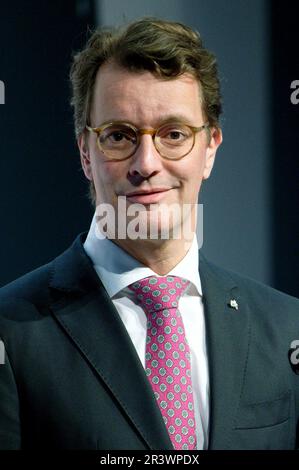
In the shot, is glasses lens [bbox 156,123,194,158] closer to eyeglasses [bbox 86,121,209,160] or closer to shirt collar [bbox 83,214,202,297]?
eyeglasses [bbox 86,121,209,160]

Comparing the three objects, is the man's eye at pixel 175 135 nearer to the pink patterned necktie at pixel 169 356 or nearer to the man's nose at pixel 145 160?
the man's nose at pixel 145 160

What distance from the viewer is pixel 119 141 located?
1198 millimetres

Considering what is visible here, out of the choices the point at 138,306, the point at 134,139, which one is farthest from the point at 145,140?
the point at 138,306

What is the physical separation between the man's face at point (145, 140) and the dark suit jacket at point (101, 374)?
0.13 meters

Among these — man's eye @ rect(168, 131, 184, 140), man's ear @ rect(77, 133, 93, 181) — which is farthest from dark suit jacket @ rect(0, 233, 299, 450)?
man's eye @ rect(168, 131, 184, 140)

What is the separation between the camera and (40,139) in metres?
1.68

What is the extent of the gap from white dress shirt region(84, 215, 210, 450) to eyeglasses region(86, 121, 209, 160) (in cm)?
12

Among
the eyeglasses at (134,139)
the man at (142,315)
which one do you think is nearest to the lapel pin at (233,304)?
the man at (142,315)

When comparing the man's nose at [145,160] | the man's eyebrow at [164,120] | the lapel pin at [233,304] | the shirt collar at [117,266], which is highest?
the man's eyebrow at [164,120]

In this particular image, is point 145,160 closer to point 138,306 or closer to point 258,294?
point 138,306

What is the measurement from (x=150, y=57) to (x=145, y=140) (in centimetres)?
12

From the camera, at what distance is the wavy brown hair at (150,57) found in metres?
1.21

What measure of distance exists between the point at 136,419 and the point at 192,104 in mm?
453
